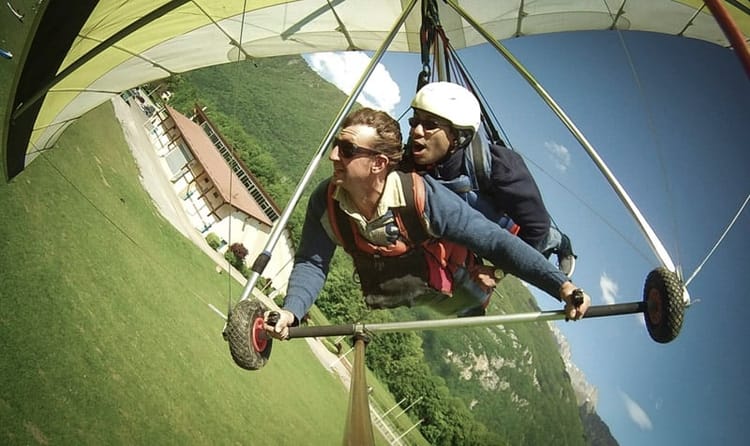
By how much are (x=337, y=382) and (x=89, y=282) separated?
7.13m

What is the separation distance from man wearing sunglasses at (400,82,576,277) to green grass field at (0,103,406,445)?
8.48 feet

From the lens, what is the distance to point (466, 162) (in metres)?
2.31

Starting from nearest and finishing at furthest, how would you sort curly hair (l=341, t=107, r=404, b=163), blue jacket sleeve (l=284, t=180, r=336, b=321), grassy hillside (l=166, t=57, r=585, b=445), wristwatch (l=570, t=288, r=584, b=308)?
wristwatch (l=570, t=288, r=584, b=308) < curly hair (l=341, t=107, r=404, b=163) < blue jacket sleeve (l=284, t=180, r=336, b=321) < grassy hillside (l=166, t=57, r=585, b=445)

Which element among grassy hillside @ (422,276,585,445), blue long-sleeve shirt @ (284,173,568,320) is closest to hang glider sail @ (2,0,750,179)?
blue long-sleeve shirt @ (284,173,568,320)

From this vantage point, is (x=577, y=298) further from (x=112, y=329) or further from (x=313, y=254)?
(x=112, y=329)

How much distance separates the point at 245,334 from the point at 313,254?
48 cm

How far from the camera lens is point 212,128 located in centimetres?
1595

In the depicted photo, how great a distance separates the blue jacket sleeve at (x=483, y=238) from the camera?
202cm

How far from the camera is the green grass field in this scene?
4211mm

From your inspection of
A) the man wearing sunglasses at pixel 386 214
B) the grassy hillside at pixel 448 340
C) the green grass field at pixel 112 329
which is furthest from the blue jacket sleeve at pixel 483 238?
the grassy hillside at pixel 448 340

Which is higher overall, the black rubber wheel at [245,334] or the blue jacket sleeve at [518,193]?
the black rubber wheel at [245,334]

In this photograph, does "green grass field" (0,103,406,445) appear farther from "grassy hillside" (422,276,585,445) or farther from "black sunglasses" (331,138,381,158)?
"grassy hillside" (422,276,585,445)

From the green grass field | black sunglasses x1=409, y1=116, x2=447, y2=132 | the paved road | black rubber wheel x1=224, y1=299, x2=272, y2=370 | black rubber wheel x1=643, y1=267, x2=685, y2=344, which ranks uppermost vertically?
the paved road

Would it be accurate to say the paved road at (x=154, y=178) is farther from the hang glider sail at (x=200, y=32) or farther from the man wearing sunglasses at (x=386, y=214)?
the man wearing sunglasses at (x=386, y=214)
